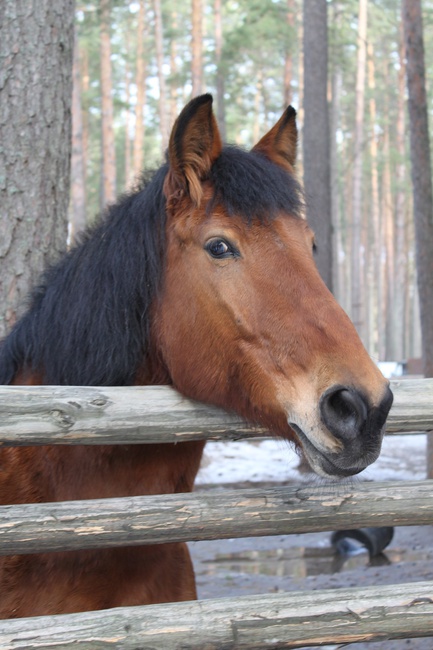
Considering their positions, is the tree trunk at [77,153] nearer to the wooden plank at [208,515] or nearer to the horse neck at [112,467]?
the horse neck at [112,467]

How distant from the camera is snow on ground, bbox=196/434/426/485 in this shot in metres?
10.8

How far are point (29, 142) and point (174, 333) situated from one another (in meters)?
2.52

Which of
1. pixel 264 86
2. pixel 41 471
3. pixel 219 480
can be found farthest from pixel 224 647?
pixel 264 86

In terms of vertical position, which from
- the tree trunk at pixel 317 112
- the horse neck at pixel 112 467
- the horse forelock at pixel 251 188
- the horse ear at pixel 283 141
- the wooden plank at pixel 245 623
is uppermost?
the tree trunk at pixel 317 112

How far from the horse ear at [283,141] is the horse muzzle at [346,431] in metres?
1.43

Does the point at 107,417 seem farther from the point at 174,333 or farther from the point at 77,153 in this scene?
the point at 77,153

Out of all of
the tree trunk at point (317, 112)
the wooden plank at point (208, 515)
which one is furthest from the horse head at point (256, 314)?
the tree trunk at point (317, 112)

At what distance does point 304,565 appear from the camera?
750 centimetres

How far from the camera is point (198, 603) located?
2.63 meters

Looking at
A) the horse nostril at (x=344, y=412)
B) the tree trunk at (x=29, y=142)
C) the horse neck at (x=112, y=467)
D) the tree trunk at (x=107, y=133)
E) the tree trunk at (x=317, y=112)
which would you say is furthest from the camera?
the tree trunk at (x=107, y=133)

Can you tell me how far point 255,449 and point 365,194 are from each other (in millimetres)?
34348

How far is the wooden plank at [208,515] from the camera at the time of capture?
262 cm

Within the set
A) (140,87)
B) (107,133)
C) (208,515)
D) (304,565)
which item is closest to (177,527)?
(208,515)

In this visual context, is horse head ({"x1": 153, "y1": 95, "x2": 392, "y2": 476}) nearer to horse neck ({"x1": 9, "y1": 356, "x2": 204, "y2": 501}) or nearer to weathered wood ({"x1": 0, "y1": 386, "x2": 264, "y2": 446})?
weathered wood ({"x1": 0, "y1": 386, "x2": 264, "y2": 446})
